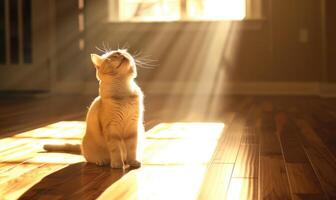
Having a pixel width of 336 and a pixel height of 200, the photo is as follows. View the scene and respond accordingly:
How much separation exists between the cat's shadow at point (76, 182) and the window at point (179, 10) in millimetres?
4256

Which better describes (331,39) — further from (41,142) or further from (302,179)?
(302,179)

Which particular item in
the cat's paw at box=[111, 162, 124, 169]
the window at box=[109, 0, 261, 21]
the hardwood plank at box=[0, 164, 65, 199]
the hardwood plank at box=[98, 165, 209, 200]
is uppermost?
the window at box=[109, 0, 261, 21]

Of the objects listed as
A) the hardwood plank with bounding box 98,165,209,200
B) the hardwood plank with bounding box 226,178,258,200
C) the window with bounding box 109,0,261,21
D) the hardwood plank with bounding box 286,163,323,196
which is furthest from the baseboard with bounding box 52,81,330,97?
the hardwood plank with bounding box 226,178,258,200

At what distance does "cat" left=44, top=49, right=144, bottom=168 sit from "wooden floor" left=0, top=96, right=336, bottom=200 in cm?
8

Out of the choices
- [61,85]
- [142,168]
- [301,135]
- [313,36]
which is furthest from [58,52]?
[142,168]

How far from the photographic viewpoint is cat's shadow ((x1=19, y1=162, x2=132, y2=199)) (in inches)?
65.9

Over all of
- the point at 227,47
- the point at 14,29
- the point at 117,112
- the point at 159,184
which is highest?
the point at 14,29

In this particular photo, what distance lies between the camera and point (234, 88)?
6082mm

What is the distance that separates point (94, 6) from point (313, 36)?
2.54 meters

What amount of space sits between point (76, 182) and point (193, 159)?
59cm

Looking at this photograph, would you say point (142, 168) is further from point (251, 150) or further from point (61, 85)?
point (61, 85)

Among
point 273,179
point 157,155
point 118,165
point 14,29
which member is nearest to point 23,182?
point 118,165

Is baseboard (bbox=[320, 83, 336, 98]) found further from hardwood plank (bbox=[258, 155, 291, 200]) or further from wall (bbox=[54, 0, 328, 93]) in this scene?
hardwood plank (bbox=[258, 155, 291, 200])

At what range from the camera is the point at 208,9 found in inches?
243
